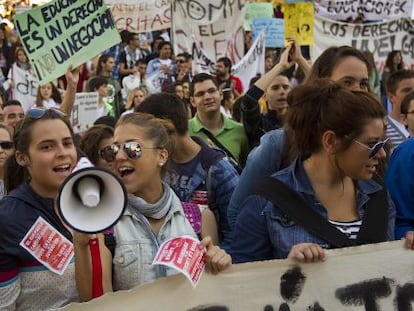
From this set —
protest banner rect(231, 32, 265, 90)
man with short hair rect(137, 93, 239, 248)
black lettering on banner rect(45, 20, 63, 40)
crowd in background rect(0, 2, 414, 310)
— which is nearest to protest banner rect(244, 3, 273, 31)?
protest banner rect(231, 32, 265, 90)

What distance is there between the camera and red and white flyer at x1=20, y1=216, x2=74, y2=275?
2.51 meters

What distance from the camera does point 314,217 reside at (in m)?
2.54

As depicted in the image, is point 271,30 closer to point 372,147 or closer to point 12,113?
point 12,113

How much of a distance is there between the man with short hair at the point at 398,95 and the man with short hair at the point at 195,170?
5.63ft

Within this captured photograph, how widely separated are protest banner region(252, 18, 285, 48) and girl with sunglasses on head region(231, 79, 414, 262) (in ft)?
28.4

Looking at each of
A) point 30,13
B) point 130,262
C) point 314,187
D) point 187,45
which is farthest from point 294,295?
point 187,45

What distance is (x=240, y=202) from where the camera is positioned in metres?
3.01

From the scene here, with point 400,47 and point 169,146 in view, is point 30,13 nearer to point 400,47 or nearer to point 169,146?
point 169,146

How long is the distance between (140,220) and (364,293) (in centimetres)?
84

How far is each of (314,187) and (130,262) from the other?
695mm

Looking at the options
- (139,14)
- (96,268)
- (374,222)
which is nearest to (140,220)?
(96,268)

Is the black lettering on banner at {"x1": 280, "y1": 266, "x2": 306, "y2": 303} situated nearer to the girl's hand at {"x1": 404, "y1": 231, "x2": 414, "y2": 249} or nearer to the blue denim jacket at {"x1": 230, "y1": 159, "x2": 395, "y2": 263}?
the blue denim jacket at {"x1": 230, "y1": 159, "x2": 395, "y2": 263}

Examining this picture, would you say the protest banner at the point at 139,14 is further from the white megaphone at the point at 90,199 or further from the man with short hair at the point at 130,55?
the white megaphone at the point at 90,199

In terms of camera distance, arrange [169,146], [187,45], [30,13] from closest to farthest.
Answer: [169,146] < [30,13] < [187,45]
